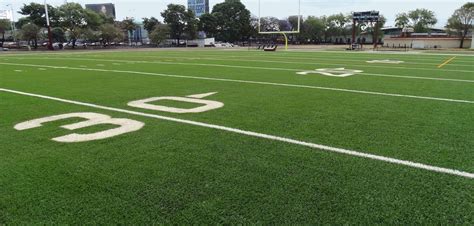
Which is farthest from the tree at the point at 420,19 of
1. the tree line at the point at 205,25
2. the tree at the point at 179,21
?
the tree at the point at 179,21

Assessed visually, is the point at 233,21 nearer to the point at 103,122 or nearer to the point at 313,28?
the point at 313,28

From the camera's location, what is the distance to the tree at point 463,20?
5972 centimetres

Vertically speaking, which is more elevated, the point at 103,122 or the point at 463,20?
the point at 463,20

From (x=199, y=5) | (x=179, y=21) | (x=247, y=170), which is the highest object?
(x=199, y=5)

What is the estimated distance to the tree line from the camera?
60.1 meters

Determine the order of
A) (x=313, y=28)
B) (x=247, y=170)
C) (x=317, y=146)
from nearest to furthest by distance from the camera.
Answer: (x=247, y=170) < (x=317, y=146) < (x=313, y=28)

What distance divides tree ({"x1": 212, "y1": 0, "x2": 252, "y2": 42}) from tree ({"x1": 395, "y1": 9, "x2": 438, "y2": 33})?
36.1 meters

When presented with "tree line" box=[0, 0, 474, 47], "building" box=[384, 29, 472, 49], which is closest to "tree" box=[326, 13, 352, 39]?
"tree line" box=[0, 0, 474, 47]

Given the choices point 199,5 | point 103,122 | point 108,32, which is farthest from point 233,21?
point 103,122

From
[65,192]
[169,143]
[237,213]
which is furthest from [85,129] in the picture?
[237,213]

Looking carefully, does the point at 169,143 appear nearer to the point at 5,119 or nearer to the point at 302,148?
the point at 302,148

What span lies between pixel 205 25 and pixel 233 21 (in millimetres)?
7451

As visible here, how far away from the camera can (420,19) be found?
86.0 meters

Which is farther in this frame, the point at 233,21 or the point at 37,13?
the point at 233,21
